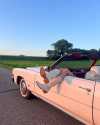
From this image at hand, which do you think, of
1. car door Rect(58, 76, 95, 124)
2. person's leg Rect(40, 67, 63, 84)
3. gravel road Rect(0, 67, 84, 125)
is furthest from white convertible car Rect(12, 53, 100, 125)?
gravel road Rect(0, 67, 84, 125)

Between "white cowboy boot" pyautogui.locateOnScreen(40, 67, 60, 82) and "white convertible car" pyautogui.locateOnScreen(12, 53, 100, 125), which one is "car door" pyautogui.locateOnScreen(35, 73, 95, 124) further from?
"white cowboy boot" pyautogui.locateOnScreen(40, 67, 60, 82)

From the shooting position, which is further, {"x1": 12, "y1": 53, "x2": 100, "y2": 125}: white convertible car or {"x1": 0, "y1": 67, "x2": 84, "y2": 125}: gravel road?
{"x1": 0, "y1": 67, "x2": 84, "y2": 125}: gravel road

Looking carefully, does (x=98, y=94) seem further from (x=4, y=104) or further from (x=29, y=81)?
(x=4, y=104)

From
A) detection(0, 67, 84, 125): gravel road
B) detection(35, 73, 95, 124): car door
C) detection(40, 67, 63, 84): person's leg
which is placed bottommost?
detection(0, 67, 84, 125): gravel road

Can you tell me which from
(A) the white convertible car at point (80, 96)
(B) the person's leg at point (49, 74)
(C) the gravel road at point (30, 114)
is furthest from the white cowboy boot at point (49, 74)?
(C) the gravel road at point (30, 114)

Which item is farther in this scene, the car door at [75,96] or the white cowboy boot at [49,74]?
the white cowboy boot at [49,74]

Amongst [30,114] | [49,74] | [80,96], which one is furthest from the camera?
[30,114]

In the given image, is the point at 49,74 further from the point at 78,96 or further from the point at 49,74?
the point at 78,96

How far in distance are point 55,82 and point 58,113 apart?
1.15 metres

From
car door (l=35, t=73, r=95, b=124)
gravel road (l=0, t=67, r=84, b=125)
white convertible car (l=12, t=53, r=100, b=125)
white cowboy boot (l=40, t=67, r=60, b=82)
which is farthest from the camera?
gravel road (l=0, t=67, r=84, b=125)

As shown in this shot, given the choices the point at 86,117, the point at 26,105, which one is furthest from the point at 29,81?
the point at 86,117

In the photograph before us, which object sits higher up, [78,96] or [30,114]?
[78,96]

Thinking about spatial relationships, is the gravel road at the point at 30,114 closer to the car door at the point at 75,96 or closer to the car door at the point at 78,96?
the car door at the point at 75,96

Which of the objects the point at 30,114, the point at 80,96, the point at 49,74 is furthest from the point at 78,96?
the point at 30,114
